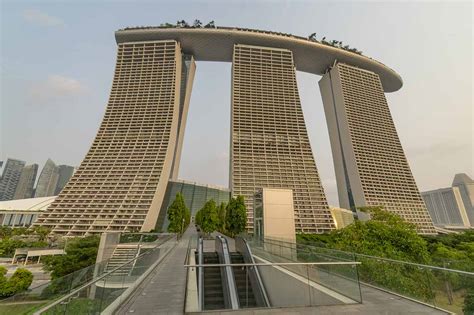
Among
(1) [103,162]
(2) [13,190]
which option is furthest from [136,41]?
(2) [13,190]

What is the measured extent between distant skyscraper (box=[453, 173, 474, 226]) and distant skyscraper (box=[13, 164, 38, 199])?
919 feet

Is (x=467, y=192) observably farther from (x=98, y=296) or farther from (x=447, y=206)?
(x=98, y=296)

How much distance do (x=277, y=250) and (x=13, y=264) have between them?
5788cm

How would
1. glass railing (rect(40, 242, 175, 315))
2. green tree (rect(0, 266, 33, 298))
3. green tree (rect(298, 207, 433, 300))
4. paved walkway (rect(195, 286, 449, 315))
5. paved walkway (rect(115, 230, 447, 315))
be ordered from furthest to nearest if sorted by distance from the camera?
green tree (rect(0, 266, 33, 298)) < green tree (rect(298, 207, 433, 300)) < paved walkway (rect(115, 230, 447, 315)) < paved walkway (rect(195, 286, 449, 315)) < glass railing (rect(40, 242, 175, 315))

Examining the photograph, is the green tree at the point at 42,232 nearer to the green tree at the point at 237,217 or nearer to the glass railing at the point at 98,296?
the green tree at the point at 237,217

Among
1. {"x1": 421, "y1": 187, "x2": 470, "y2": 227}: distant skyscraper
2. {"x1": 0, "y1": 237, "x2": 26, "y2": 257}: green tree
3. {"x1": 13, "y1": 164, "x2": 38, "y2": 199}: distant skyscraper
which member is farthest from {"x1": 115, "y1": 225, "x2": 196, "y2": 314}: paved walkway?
{"x1": 13, "y1": 164, "x2": 38, "y2": 199}: distant skyscraper

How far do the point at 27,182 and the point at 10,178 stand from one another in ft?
30.2

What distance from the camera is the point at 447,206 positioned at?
146 m

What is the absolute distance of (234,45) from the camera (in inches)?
3248

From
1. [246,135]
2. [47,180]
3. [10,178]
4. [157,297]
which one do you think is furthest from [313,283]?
[47,180]

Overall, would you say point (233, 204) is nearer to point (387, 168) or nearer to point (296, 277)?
point (296, 277)

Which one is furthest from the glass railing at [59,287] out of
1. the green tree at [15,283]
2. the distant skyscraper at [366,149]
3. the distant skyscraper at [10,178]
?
the distant skyscraper at [10,178]

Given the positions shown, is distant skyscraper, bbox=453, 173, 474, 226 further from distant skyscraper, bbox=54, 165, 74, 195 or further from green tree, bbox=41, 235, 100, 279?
distant skyscraper, bbox=54, 165, 74, 195

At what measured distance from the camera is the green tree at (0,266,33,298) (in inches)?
1016
